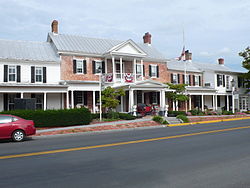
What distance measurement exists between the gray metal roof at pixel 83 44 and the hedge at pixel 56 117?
344 inches

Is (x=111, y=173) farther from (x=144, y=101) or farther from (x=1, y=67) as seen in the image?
(x=144, y=101)

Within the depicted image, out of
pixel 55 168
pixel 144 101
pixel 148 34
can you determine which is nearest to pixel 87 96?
pixel 144 101

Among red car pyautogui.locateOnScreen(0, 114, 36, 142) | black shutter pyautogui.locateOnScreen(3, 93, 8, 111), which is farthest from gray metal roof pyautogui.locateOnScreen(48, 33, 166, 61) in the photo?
red car pyautogui.locateOnScreen(0, 114, 36, 142)

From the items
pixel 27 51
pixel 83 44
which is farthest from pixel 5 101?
pixel 83 44

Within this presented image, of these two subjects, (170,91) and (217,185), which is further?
(170,91)

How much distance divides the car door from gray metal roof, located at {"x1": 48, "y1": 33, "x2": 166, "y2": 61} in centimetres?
A: 1351

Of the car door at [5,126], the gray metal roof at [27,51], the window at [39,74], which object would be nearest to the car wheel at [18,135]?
the car door at [5,126]

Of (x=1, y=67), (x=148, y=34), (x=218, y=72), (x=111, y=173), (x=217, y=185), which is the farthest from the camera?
(x=218, y=72)

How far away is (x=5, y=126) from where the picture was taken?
41.9 feet

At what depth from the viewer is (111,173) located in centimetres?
620

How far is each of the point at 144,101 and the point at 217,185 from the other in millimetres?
24839

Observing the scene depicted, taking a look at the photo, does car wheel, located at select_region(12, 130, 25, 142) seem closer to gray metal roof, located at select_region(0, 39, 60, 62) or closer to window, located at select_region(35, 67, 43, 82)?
window, located at select_region(35, 67, 43, 82)

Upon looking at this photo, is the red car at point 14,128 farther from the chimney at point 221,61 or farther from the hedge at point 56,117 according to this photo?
the chimney at point 221,61

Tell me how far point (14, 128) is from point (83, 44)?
1688cm
